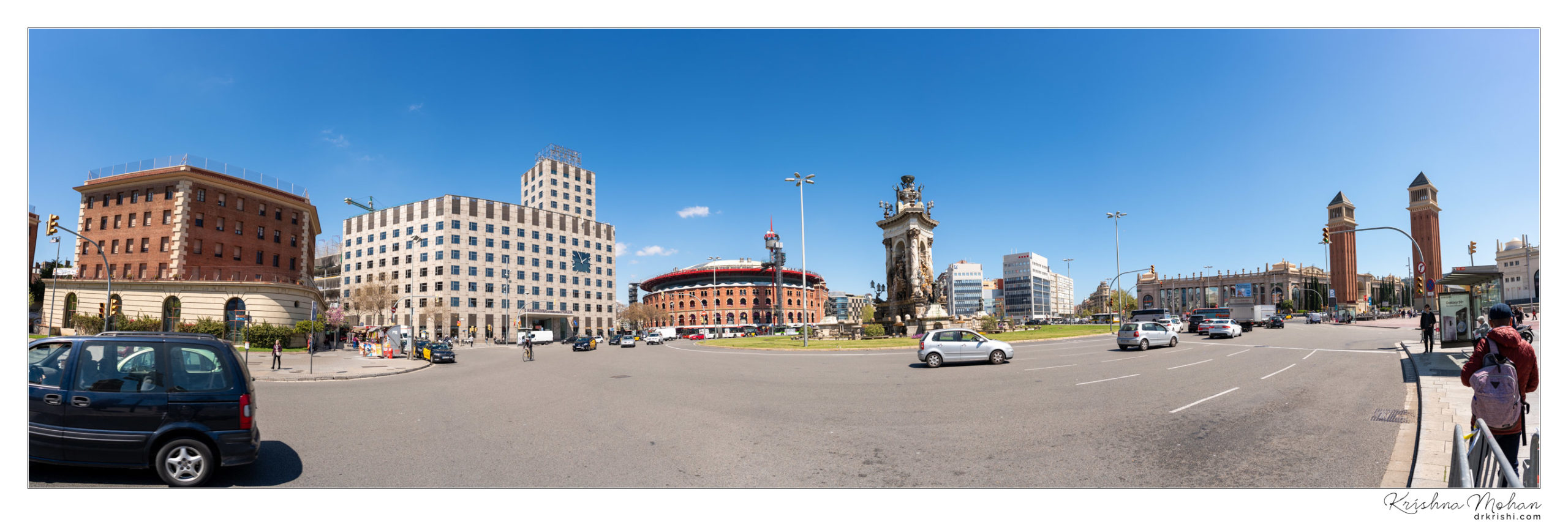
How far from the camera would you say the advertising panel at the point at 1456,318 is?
19500mm

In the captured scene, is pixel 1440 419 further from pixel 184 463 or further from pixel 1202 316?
pixel 1202 316

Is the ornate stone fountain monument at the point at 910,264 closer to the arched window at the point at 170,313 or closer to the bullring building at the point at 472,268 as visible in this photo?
the arched window at the point at 170,313

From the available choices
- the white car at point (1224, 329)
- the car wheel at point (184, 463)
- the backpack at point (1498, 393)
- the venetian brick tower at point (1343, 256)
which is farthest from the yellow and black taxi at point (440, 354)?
the venetian brick tower at point (1343, 256)

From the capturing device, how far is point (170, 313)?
17.9 meters

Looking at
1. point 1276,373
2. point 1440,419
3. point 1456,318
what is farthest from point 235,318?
point 1456,318

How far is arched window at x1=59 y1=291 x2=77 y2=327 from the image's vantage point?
16.7 meters

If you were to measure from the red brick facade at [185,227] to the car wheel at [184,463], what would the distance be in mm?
14429

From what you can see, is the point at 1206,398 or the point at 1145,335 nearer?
the point at 1206,398

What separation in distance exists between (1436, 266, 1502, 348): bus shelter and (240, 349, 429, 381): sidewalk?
37.2 meters

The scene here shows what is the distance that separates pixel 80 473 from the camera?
5.66 metres

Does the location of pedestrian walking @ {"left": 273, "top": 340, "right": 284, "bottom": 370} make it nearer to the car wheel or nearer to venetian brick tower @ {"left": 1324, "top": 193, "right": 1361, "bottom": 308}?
the car wheel

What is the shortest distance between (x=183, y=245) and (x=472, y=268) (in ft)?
213

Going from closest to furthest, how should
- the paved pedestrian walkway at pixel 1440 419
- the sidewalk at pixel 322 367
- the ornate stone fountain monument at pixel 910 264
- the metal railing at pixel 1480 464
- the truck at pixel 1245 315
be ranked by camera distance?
the metal railing at pixel 1480 464
the paved pedestrian walkway at pixel 1440 419
the sidewalk at pixel 322 367
the ornate stone fountain monument at pixel 910 264
the truck at pixel 1245 315
